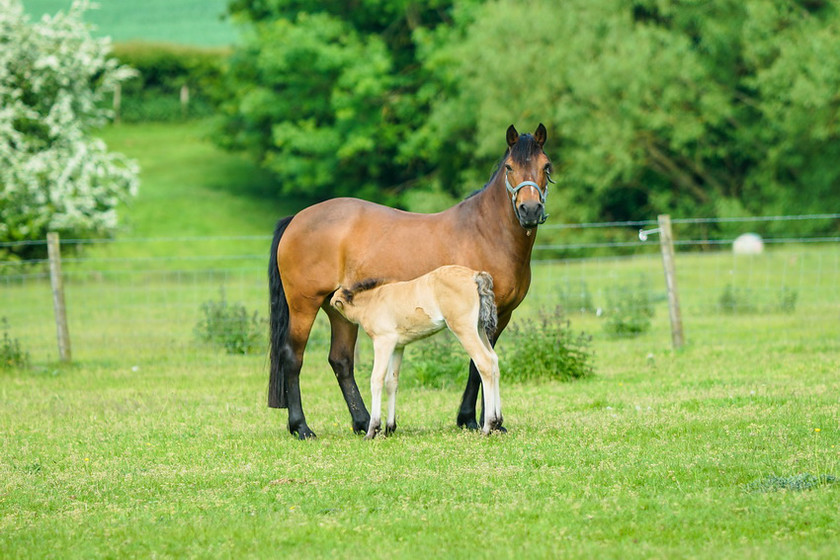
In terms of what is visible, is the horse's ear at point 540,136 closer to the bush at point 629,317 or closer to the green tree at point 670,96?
the bush at point 629,317

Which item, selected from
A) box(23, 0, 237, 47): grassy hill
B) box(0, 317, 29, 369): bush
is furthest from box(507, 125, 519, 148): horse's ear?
box(23, 0, 237, 47): grassy hill

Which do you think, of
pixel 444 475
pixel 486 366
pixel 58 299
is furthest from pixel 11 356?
pixel 444 475

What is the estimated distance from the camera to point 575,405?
390 inches

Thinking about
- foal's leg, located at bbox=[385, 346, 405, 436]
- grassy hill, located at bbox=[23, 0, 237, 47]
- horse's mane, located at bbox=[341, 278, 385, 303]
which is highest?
grassy hill, located at bbox=[23, 0, 237, 47]

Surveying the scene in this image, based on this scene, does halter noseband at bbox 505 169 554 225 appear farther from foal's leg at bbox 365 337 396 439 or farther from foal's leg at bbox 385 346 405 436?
foal's leg at bbox 385 346 405 436

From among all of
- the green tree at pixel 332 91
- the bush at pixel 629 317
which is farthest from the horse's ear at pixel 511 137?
the green tree at pixel 332 91

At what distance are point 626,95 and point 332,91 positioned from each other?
13532 mm

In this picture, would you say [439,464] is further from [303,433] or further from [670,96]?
[670,96]

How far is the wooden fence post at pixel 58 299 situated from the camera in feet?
48.2

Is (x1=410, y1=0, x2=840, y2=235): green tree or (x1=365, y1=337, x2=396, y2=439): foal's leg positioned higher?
(x1=410, y1=0, x2=840, y2=235): green tree

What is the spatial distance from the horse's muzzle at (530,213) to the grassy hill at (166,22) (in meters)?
51.8

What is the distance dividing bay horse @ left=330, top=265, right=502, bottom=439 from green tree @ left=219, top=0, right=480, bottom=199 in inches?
1185

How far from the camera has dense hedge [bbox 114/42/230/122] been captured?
2087 inches

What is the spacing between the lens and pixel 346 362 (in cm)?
914
